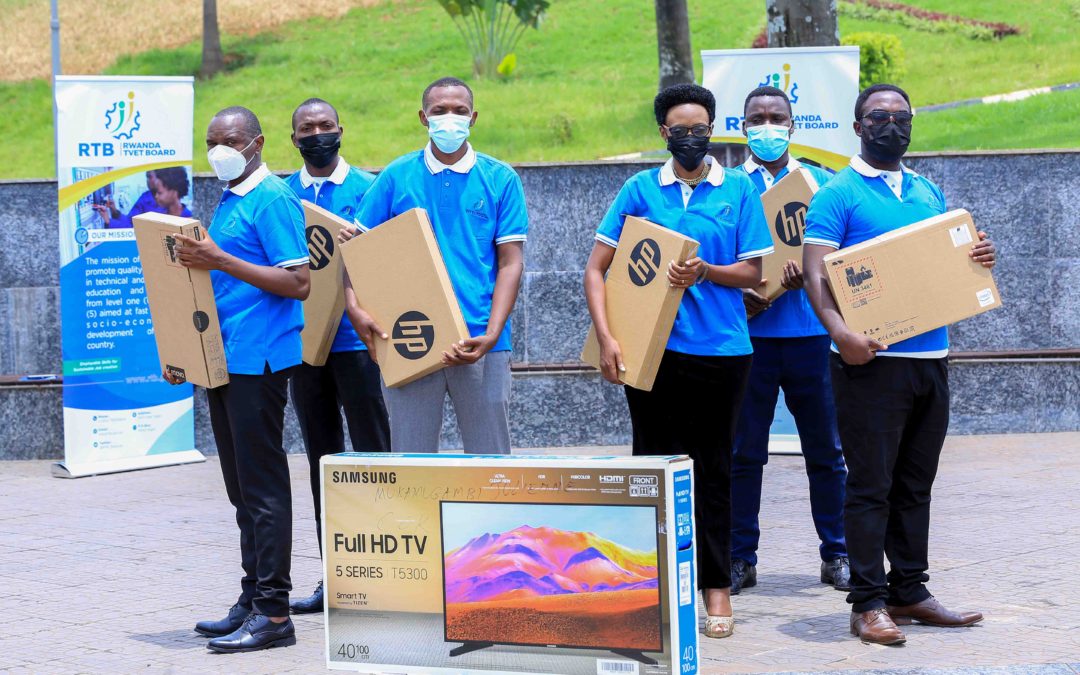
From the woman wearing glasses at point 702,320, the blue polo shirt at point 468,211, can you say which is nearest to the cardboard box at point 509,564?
the blue polo shirt at point 468,211

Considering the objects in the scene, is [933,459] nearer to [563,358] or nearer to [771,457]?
[771,457]

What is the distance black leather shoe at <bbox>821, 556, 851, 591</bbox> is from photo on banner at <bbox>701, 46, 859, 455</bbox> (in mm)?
3871

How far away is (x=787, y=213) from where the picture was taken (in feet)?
22.1

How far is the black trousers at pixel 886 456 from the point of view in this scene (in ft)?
18.1

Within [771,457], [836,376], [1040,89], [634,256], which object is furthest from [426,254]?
[1040,89]

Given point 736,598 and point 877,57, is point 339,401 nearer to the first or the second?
point 736,598

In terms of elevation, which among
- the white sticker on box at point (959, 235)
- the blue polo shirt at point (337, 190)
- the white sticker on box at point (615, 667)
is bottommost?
the white sticker on box at point (615, 667)

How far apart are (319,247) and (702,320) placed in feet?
5.79

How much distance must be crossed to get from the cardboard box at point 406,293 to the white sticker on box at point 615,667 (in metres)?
1.37

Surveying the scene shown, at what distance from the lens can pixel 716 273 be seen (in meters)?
5.52

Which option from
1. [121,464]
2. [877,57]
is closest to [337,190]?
[121,464]

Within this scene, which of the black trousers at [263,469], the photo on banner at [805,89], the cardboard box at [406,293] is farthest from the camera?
the photo on banner at [805,89]

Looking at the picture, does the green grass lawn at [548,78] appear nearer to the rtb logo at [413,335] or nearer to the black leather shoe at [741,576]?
the black leather shoe at [741,576]

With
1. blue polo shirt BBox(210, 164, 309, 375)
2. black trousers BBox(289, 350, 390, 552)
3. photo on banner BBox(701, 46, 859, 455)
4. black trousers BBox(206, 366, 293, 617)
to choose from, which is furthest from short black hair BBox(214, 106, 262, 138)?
photo on banner BBox(701, 46, 859, 455)
